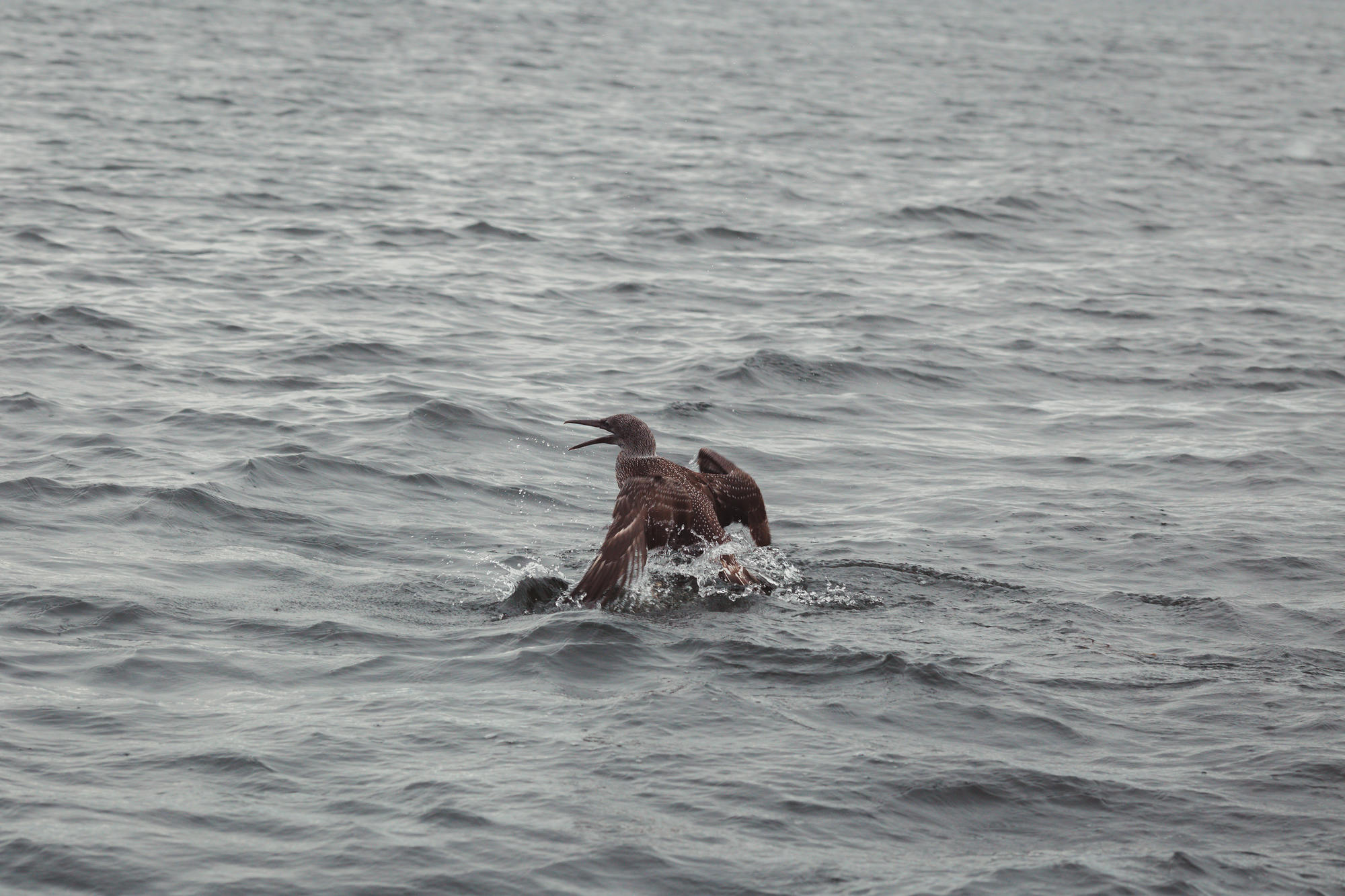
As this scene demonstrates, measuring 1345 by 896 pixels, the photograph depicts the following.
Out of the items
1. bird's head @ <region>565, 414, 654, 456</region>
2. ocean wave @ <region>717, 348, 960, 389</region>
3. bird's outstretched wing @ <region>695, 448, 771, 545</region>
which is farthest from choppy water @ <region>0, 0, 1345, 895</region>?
bird's head @ <region>565, 414, 654, 456</region>

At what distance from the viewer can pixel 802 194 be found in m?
23.3

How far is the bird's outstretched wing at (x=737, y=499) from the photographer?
9.45 meters

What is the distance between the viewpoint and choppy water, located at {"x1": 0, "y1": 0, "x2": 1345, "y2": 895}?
6.31m

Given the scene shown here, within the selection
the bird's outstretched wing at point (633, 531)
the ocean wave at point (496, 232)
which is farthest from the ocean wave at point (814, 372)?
the ocean wave at point (496, 232)

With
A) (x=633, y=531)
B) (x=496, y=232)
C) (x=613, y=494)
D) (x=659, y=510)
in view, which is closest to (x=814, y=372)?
(x=613, y=494)

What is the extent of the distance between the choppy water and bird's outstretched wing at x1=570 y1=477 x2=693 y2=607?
11.4 inches

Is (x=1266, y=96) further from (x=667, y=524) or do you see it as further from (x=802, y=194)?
(x=667, y=524)

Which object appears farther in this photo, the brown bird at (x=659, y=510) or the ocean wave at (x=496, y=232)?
the ocean wave at (x=496, y=232)

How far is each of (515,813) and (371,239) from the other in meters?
13.2

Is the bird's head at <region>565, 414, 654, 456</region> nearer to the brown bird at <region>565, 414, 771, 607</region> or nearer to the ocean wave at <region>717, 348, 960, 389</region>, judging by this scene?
the brown bird at <region>565, 414, 771, 607</region>

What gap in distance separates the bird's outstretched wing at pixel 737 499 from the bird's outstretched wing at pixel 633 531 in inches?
12.8

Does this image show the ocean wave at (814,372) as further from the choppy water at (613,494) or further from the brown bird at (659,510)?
the brown bird at (659,510)

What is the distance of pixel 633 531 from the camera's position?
29.3ft

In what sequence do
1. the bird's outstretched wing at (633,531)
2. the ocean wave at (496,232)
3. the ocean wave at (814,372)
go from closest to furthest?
the bird's outstretched wing at (633,531) → the ocean wave at (814,372) → the ocean wave at (496,232)
